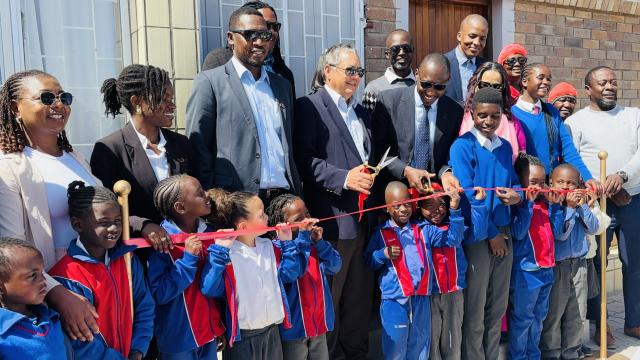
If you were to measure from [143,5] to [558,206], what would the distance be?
3.18 m

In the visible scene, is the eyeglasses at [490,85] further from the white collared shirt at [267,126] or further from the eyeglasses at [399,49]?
the white collared shirt at [267,126]

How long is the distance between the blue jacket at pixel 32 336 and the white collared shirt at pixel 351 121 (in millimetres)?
2022

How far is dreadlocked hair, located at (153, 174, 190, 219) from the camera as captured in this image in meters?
2.72

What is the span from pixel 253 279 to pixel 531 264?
199 centimetres

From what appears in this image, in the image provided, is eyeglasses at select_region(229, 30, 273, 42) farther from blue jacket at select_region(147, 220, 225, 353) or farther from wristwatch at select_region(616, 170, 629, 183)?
wristwatch at select_region(616, 170, 629, 183)

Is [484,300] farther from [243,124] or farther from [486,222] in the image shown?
[243,124]

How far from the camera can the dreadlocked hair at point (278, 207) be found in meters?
3.10

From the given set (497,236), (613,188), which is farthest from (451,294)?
(613,188)

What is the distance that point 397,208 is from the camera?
11.4 feet

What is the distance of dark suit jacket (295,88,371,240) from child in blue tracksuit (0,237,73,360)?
1743mm

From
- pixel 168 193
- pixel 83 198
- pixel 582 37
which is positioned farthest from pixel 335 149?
pixel 582 37

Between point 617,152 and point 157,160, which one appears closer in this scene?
point 157,160

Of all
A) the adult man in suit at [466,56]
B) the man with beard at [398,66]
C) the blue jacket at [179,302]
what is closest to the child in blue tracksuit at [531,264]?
the adult man in suit at [466,56]

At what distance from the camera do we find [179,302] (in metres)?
2.74
